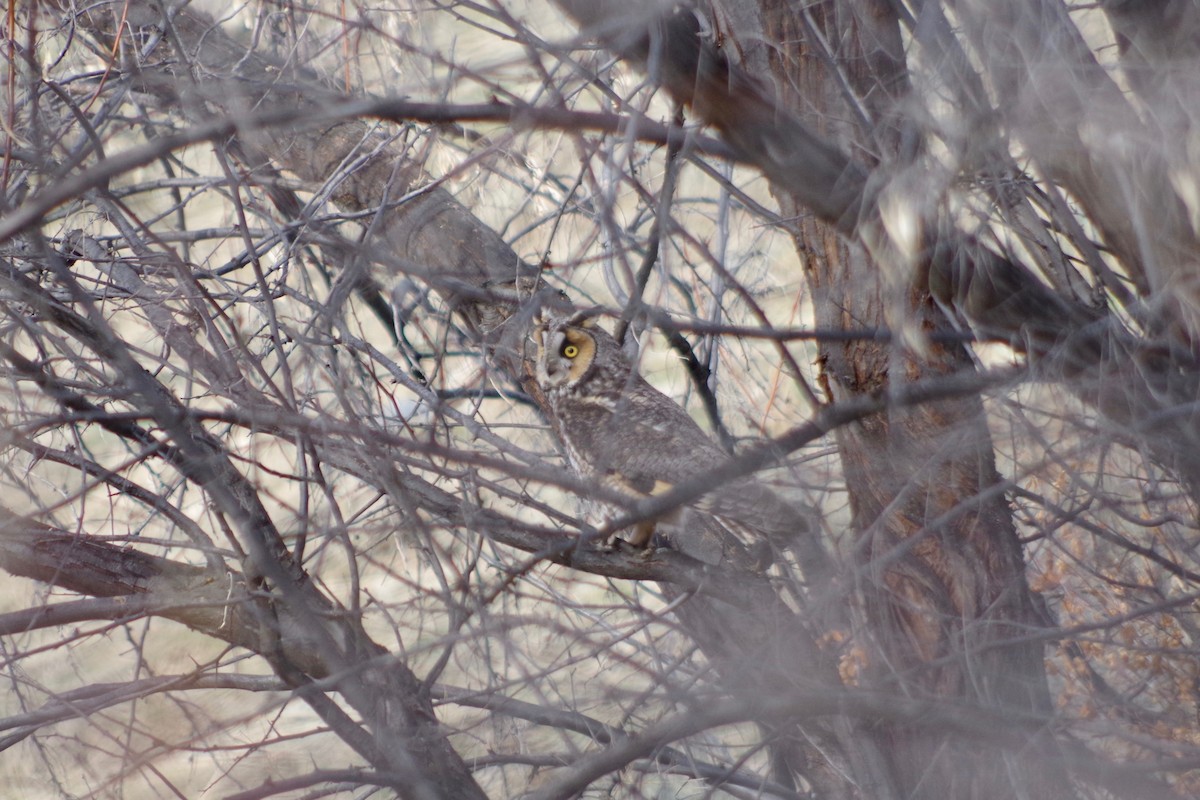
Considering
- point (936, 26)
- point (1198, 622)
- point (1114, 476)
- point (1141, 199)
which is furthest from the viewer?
point (1198, 622)

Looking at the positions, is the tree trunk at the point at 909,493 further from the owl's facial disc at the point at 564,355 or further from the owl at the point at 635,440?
the owl's facial disc at the point at 564,355

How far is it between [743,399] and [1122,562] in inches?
71.5

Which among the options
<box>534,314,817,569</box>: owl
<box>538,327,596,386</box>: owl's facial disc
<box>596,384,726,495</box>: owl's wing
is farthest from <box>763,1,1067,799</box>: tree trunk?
<box>538,327,596,386</box>: owl's facial disc

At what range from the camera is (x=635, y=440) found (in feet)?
12.4

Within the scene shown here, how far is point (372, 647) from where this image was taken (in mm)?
2568

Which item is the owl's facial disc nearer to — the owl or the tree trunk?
the owl

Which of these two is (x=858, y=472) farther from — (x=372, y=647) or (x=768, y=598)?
(x=372, y=647)

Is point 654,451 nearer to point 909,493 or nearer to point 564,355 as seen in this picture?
point 564,355

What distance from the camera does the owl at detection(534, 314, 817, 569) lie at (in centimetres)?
319

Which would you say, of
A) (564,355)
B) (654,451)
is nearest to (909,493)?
(654,451)

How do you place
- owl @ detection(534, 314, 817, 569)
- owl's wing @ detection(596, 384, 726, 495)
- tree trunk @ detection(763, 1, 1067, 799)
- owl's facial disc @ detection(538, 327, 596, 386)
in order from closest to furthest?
tree trunk @ detection(763, 1, 1067, 799) < owl @ detection(534, 314, 817, 569) < owl's wing @ detection(596, 384, 726, 495) < owl's facial disc @ detection(538, 327, 596, 386)

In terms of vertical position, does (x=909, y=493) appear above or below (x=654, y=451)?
below

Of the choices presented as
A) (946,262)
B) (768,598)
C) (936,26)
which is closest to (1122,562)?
(768,598)

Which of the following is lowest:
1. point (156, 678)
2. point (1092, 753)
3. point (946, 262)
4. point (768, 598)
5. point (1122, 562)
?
point (1092, 753)
